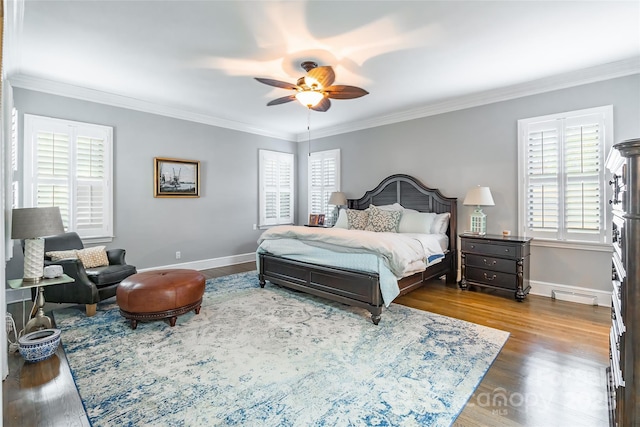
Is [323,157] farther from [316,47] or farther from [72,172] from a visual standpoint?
[72,172]

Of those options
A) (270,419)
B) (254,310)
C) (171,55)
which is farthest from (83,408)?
(171,55)

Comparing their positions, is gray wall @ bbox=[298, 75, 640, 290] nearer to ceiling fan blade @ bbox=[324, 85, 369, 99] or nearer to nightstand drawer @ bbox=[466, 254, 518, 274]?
nightstand drawer @ bbox=[466, 254, 518, 274]

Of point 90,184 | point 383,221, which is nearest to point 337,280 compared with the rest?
point 383,221

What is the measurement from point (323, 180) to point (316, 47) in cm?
380

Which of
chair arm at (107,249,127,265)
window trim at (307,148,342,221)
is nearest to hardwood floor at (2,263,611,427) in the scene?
chair arm at (107,249,127,265)

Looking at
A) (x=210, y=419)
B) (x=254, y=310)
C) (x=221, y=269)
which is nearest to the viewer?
(x=210, y=419)

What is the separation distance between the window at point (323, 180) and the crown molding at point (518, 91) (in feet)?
3.01

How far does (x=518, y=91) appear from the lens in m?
4.25

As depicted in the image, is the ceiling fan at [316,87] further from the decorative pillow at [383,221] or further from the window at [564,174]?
the window at [564,174]

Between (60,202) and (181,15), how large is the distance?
3.25 metres

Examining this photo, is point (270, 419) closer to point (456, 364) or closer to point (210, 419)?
point (210, 419)

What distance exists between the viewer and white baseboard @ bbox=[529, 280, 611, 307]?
12.2 feet

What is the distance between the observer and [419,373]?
230cm

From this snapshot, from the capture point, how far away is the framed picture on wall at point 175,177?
5.14 metres
